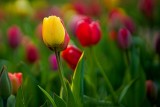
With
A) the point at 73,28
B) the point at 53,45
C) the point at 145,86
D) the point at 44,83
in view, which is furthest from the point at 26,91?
the point at 73,28

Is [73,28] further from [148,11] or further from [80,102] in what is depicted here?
[80,102]

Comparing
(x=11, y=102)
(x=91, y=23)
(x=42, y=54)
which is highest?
(x=91, y=23)

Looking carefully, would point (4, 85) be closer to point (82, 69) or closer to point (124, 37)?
point (82, 69)

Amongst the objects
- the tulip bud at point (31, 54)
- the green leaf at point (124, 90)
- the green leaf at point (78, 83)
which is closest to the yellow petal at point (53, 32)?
the green leaf at point (78, 83)

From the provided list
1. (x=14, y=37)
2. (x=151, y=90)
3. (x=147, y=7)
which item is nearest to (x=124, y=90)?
(x=151, y=90)

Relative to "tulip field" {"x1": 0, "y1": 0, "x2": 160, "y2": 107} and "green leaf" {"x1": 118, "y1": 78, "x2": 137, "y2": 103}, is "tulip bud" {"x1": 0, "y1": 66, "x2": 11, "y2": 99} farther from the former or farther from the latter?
"green leaf" {"x1": 118, "y1": 78, "x2": 137, "y2": 103}

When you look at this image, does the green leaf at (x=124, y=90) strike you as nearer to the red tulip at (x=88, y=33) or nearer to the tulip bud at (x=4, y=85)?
the red tulip at (x=88, y=33)

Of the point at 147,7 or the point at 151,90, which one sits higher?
the point at 147,7

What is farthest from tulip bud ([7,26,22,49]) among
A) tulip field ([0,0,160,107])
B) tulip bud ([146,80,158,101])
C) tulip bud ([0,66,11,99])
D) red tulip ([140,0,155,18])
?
tulip bud ([0,66,11,99])
